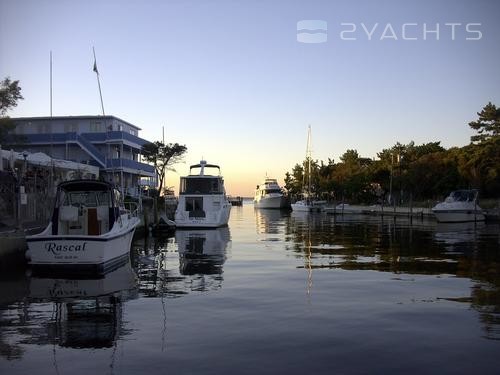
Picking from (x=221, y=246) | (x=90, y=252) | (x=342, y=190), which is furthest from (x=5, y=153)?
(x=342, y=190)

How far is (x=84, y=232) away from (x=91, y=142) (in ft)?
127

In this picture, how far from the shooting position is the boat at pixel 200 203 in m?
38.3

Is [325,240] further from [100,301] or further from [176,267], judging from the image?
[100,301]

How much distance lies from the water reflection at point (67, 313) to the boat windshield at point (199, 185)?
22412 millimetres

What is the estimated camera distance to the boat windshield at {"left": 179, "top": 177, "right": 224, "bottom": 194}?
128 feet

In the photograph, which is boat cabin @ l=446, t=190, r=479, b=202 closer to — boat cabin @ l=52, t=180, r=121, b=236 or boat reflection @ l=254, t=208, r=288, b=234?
boat reflection @ l=254, t=208, r=288, b=234

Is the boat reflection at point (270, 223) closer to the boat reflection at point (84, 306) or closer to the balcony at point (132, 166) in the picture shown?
the balcony at point (132, 166)

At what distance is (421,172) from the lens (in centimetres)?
7162

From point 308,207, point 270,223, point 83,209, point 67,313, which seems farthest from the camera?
point 308,207

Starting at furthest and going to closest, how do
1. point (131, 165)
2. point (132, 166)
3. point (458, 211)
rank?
1. point (132, 166)
2. point (131, 165)
3. point (458, 211)

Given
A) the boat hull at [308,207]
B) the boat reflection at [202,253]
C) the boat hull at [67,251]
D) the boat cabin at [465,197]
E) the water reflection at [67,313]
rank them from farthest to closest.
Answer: the boat hull at [308,207] → the boat cabin at [465,197] → the boat reflection at [202,253] → the boat hull at [67,251] → the water reflection at [67,313]

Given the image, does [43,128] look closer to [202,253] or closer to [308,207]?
[202,253]

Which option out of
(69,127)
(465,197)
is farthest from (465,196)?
(69,127)

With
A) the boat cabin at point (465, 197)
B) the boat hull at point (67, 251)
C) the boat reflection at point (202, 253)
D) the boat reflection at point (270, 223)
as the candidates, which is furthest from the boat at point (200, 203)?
the boat cabin at point (465, 197)
